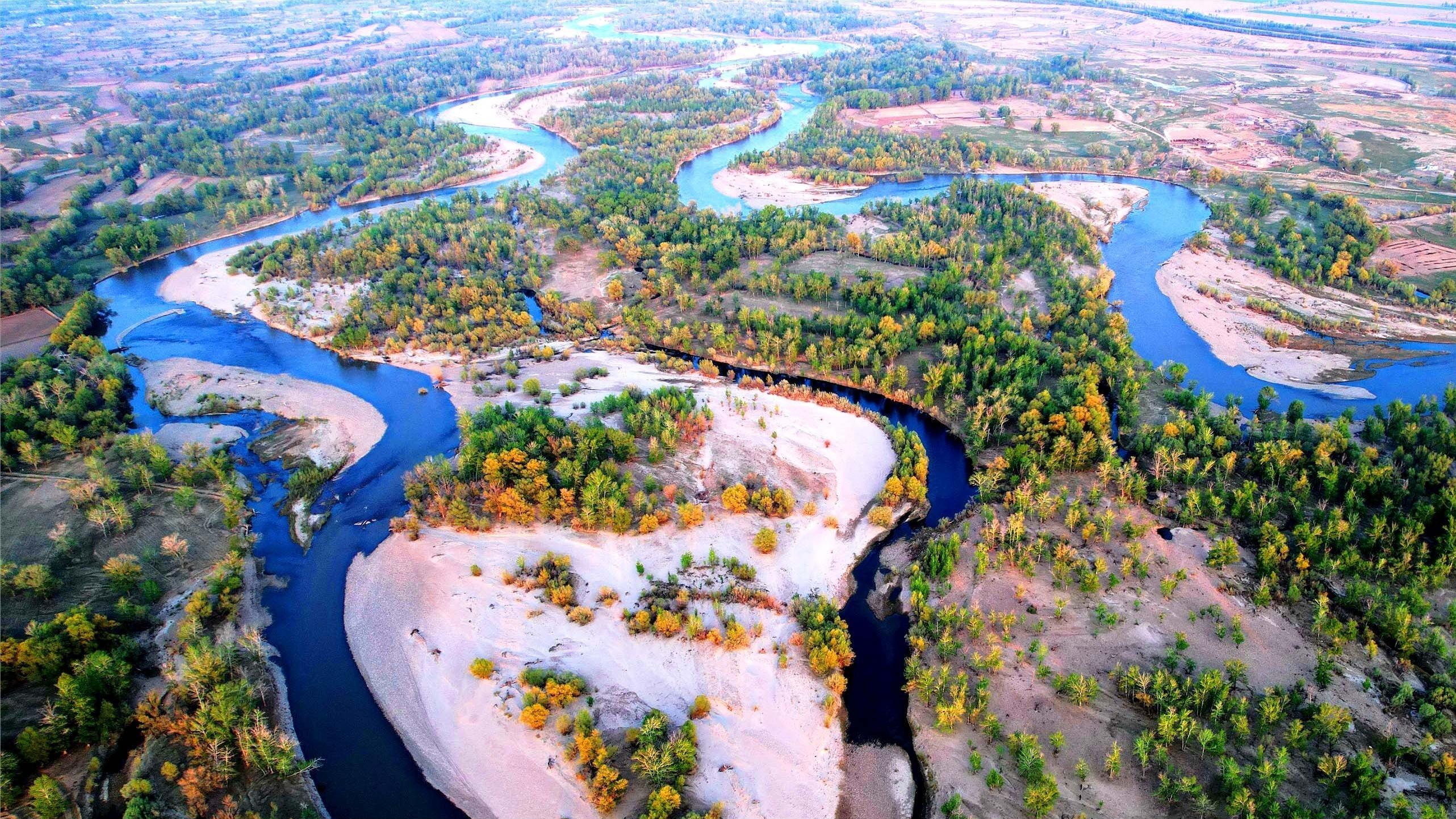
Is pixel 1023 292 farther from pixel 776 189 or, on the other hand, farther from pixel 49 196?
pixel 49 196

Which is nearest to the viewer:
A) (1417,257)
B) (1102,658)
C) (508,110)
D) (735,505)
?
(1102,658)

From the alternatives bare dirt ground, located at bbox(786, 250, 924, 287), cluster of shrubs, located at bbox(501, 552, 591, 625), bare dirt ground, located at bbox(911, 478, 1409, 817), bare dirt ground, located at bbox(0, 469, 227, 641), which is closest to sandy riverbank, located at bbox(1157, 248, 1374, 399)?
bare dirt ground, located at bbox(786, 250, 924, 287)

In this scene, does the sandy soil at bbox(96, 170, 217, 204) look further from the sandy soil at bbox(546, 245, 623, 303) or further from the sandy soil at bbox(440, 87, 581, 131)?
the sandy soil at bbox(546, 245, 623, 303)

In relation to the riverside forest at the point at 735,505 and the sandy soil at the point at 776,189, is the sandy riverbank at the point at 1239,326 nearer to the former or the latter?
the riverside forest at the point at 735,505

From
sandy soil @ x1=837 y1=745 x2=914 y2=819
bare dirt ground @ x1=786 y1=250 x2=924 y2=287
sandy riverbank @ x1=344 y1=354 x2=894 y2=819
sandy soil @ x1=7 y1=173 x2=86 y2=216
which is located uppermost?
sandy soil @ x1=7 y1=173 x2=86 y2=216

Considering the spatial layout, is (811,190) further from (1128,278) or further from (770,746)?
(770,746)

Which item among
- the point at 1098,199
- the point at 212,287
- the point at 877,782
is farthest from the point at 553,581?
the point at 1098,199
